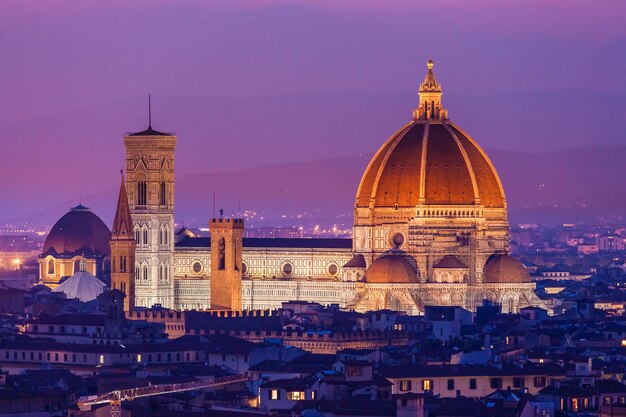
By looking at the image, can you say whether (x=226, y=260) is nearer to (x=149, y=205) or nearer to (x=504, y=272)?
(x=149, y=205)

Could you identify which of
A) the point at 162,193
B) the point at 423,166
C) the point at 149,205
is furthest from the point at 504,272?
the point at 149,205

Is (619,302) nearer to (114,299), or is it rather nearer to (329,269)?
(329,269)

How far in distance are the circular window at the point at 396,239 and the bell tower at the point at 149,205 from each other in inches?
488

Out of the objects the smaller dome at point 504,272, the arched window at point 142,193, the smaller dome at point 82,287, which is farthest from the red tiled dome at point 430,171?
the smaller dome at point 82,287

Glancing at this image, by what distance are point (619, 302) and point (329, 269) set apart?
16303 mm

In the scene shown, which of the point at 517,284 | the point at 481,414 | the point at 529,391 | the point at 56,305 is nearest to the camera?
the point at 481,414

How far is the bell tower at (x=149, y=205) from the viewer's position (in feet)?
610

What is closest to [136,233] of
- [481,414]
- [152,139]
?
[152,139]

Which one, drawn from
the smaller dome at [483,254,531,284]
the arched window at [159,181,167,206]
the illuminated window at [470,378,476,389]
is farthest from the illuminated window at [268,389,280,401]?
the arched window at [159,181,167,206]

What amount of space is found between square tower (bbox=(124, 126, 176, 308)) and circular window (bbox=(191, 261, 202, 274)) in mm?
2786

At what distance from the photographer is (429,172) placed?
182 m

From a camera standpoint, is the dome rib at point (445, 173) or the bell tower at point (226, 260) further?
the bell tower at point (226, 260)

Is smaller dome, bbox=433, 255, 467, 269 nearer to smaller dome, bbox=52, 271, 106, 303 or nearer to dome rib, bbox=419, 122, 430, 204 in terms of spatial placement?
dome rib, bbox=419, 122, 430, 204

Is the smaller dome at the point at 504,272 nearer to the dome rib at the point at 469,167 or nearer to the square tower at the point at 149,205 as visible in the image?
the dome rib at the point at 469,167
